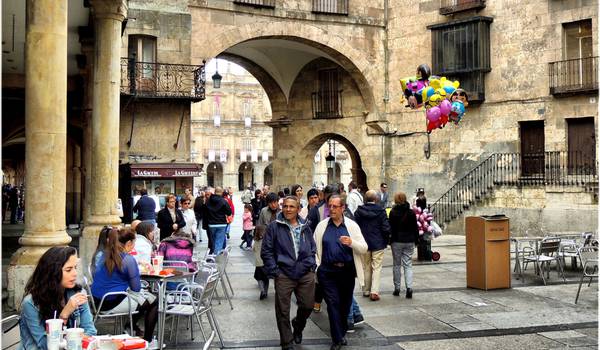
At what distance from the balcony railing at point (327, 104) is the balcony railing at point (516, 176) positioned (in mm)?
5993

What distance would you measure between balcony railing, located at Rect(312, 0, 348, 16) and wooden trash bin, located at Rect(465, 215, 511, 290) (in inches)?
558

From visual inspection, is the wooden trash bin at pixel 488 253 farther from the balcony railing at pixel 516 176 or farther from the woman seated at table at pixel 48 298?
the balcony railing at pixel 516 176

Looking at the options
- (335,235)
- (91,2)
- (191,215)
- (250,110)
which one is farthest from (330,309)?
(250,110)

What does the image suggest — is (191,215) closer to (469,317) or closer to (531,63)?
(469,317)

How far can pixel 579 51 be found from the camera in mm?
20016

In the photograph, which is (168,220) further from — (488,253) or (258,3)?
(258,3)

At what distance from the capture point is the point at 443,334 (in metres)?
7.36

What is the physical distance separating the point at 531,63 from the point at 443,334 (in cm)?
1563

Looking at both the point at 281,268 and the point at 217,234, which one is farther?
the point at 217,234

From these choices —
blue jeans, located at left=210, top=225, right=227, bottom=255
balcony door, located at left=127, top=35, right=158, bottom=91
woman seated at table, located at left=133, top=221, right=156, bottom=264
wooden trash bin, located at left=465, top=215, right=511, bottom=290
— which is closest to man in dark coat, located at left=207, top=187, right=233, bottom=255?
blue jeans, located at left=210, top=225, right=227, bottom=255

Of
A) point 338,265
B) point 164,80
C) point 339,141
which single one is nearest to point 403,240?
point 338,265

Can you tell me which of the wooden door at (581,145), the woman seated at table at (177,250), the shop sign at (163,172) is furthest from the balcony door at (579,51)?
the woman seated at table at (177,250)

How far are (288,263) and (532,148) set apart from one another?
1647 centimetres

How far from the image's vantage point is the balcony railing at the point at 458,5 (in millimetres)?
21438
